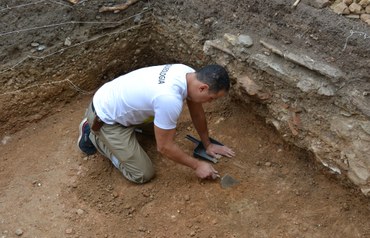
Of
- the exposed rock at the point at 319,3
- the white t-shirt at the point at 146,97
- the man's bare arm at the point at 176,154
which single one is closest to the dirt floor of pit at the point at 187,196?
the man's bare arm at the point at 176,154

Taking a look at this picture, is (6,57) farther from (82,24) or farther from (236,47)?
(236,47)

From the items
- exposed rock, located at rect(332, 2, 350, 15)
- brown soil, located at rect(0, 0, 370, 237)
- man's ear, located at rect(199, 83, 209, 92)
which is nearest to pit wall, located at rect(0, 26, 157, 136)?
brown soil, located at rect(0, 0, 370, 237)

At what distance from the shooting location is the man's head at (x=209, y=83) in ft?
9.21

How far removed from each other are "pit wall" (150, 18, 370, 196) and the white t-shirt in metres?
0.55

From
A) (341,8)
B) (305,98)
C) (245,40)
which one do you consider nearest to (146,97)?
(245,40)

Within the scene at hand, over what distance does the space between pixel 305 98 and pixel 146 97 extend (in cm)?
101

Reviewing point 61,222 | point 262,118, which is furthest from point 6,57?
point 262,118

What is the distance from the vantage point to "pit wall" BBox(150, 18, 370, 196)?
2.84 m

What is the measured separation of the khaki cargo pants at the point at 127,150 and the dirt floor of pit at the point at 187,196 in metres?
0.09

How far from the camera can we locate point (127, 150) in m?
3.28

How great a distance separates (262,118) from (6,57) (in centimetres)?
199

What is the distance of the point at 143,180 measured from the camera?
330 cm

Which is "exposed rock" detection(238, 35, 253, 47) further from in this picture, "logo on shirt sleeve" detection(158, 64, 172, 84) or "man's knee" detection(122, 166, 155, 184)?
"man's knee" detection(122, 166, 155, 184)

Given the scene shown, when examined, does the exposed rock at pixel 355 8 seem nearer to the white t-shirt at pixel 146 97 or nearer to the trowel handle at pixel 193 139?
the white t-shirt at pixel 146 97
